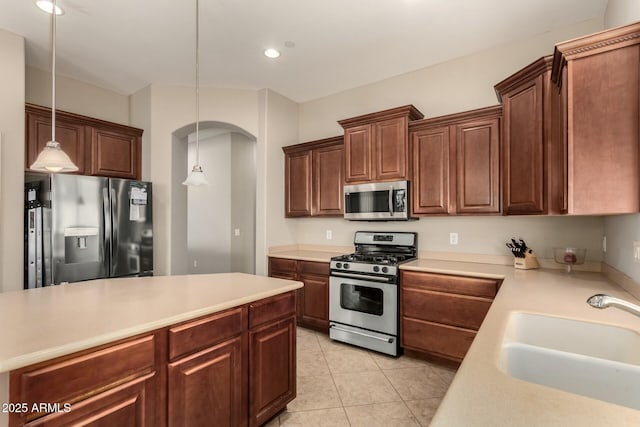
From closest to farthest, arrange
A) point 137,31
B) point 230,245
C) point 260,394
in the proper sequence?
point 260,394, point 137,31, point 230,245

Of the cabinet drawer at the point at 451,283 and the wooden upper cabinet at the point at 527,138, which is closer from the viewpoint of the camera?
the wooden upper cabinet at the point at 527,138

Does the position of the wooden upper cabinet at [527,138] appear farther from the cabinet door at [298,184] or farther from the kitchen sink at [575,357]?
the cabinet door at [298,184]

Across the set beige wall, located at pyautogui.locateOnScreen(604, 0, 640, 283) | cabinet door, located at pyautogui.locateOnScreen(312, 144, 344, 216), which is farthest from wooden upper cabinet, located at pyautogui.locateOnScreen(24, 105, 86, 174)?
beige wall, located at pyautogui.locateOnScreen(604, 0, 640, 283)

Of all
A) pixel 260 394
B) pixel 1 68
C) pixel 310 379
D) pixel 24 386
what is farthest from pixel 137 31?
pixel 310 379

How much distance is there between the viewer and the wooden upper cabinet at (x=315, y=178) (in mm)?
3775

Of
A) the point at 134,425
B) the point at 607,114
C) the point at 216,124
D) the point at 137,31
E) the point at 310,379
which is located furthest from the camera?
the point at 216,124

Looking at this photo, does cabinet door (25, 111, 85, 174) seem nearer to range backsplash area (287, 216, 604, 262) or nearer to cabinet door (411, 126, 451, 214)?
range backsplash area (287, 216, 604, 262)

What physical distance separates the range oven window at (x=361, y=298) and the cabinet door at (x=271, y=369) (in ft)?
3.99

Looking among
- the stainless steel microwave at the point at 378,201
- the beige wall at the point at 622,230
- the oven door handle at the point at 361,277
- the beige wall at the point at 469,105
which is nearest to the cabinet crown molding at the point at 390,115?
the beige wall at the point at 469,105

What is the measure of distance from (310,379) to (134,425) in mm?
1559

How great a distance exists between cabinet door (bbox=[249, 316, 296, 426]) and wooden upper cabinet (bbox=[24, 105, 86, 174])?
9.59 feet

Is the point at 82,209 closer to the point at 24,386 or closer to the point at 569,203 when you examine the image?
the point at 24,386

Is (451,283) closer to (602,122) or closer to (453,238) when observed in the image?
(453,238)

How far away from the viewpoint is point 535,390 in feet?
2.56
